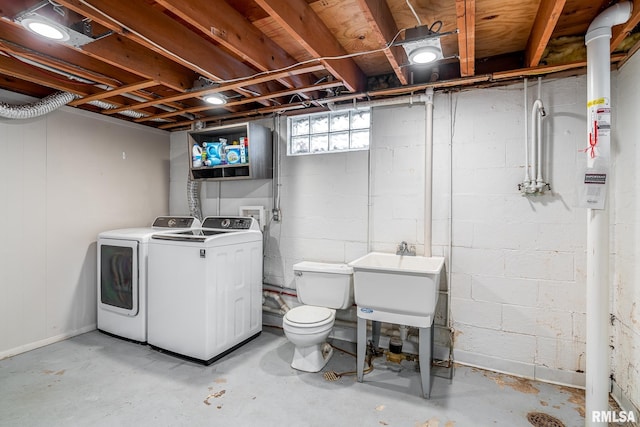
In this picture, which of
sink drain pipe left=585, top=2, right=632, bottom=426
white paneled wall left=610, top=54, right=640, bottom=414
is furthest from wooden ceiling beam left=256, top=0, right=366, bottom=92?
white paneled wall left=610, top=54, right=640, bottom=414

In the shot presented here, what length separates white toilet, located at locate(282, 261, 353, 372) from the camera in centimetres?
236

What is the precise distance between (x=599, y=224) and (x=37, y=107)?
4.02m

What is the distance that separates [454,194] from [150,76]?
245 cm

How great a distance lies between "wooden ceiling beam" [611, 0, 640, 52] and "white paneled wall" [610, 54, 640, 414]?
0.15 m

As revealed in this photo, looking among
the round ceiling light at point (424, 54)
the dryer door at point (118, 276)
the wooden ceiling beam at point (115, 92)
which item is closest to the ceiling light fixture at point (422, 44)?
the round ceiling light at point (424, 54)

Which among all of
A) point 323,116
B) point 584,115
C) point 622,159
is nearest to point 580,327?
point 622,159

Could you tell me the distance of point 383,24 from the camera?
1753 mm

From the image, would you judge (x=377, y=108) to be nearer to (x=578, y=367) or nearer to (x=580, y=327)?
(x=580, y=327)

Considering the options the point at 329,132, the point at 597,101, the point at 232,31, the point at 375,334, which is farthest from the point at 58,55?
the point at 597,101

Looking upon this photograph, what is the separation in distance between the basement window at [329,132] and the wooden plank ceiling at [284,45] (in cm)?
19

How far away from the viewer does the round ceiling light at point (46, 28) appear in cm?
156

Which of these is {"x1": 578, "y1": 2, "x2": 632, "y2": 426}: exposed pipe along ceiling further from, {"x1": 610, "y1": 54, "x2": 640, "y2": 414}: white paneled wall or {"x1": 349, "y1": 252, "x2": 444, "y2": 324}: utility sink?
{"x1": 349, "y1": 252, "x2": 444, "y2": 324}: utility sink

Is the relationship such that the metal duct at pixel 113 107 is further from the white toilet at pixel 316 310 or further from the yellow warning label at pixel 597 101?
the yellow warning label at pixel 597 101

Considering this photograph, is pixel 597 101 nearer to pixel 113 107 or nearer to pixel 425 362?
pixel 425 362
